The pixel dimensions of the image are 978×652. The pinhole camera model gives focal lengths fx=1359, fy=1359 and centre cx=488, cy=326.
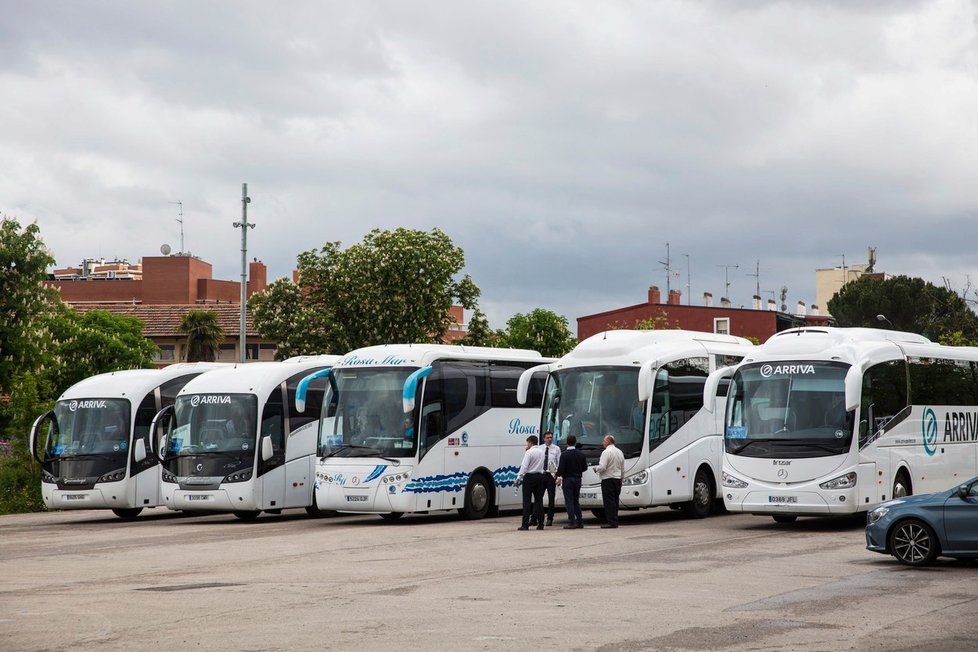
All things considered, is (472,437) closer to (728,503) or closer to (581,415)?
(581,415)

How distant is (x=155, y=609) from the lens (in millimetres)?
12898

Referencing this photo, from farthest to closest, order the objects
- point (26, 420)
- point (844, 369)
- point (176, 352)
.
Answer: point (176, 352)
point (26, 420)
point (844, 369)

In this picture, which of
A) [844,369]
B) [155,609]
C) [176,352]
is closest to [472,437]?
[844,369]

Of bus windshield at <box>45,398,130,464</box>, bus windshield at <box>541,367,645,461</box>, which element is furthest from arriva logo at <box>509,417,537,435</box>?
bus windshield at <box>45,398,130,464</box>

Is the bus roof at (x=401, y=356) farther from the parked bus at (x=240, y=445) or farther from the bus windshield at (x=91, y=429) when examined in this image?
the bus windshield at (x=91, y=429)

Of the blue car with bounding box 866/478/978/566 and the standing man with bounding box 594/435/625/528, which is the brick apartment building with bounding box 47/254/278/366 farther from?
the blue car with bounding box 866/478/978/566

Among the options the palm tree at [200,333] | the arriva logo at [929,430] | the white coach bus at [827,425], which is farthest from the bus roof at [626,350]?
the palm tree at [200,333]

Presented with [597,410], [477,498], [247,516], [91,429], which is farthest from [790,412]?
[91,429]

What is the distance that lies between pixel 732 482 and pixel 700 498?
338cm

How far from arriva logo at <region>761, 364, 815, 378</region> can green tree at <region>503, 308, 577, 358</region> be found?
206 feet

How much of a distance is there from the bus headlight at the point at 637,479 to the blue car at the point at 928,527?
7.97 metres

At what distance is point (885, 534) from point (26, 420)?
2445 cm

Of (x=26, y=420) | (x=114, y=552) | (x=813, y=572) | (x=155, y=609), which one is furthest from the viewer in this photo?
(x=26, y=420)

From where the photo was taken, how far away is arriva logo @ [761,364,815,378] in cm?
2297
